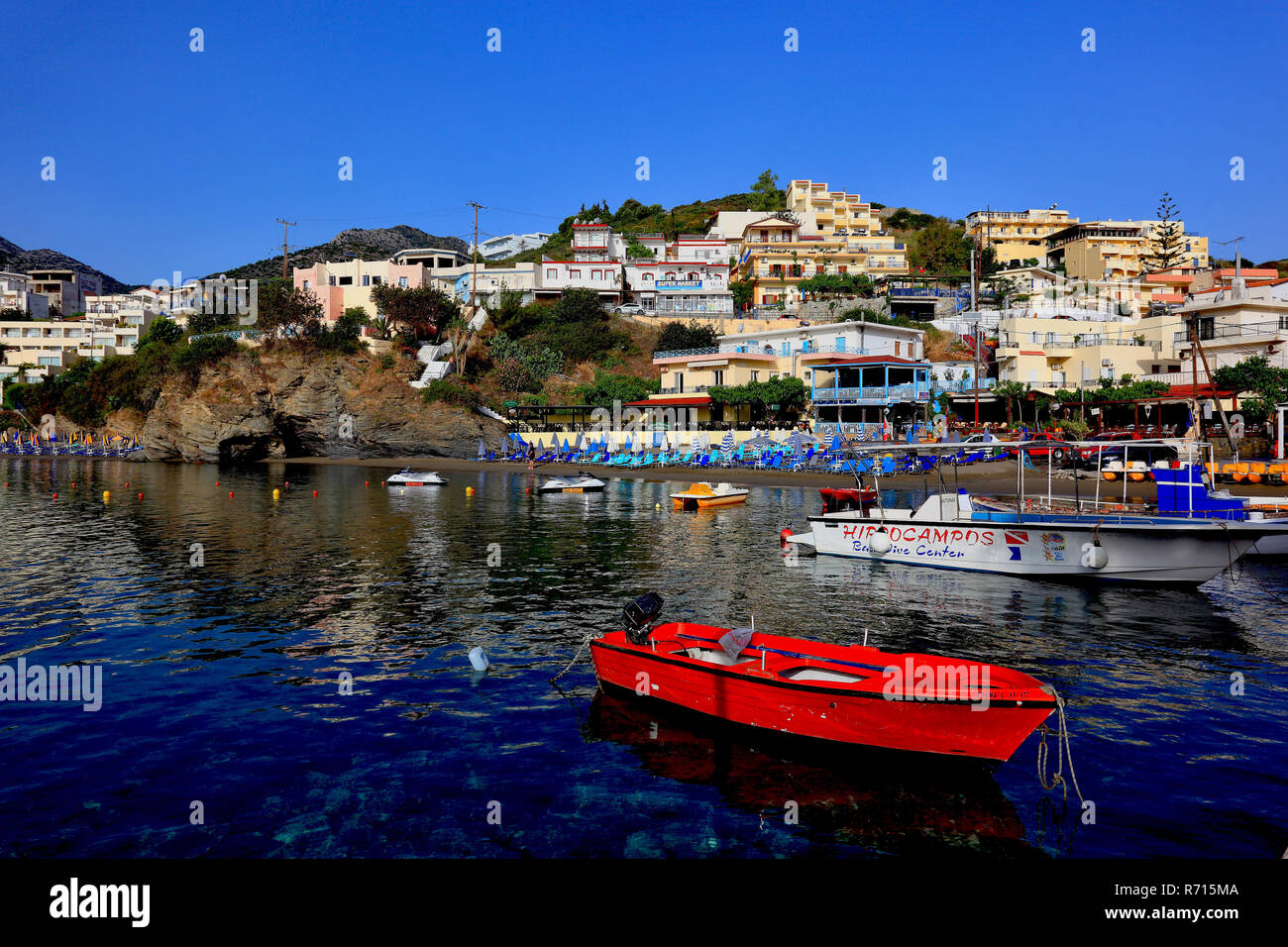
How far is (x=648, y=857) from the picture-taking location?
9992 millimetres

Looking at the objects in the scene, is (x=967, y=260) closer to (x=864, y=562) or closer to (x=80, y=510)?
(x=864, y=562)

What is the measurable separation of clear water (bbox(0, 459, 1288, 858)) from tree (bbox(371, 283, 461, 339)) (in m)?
64.0

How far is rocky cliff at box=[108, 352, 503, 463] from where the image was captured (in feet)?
266

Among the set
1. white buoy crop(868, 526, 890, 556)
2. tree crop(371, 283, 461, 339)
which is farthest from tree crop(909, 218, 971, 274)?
white buoy crop(868, 526, 890, 556)

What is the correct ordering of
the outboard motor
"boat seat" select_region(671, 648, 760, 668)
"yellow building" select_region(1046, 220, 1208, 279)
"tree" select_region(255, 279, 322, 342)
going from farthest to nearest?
"yellow building" select_region(1046, 220, 1208, 279)
"tree" select_region(255, 279, 322, 342)
the outboard motor
"boat seat" select_region(671, 648, 760, 668)

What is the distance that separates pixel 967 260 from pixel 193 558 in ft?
371

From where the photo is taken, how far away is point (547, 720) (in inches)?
560

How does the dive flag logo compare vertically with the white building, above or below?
below

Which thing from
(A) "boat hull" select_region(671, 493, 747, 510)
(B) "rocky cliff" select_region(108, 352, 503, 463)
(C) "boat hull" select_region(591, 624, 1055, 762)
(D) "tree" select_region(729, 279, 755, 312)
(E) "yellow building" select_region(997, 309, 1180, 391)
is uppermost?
(D) "tree" select_region(729, 279, 755, 312)

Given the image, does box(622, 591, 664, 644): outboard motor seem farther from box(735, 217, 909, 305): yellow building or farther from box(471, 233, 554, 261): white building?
box(471, 233, 554, 261): white building

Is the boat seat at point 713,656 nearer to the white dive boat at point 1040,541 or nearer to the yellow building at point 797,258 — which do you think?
the white dive boat at point 1040,541

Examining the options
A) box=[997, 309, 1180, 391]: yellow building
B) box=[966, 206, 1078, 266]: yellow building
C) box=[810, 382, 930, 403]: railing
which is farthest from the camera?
box=[966, 206, 1078, 266]: yellow building

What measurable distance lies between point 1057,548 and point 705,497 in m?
22.7
